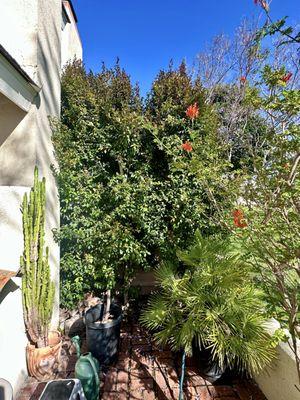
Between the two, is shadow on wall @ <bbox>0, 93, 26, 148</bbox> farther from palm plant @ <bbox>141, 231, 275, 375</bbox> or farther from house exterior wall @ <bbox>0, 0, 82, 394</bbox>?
palm plant @ <bbox>141, 231, 275, 375</bbox>

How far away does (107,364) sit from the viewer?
3859 millimetres

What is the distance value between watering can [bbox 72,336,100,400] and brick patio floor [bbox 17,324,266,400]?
1.56 feet

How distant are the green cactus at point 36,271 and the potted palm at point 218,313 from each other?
1.65 metres

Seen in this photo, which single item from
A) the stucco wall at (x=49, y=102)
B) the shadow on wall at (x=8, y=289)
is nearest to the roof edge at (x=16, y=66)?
the stucco wall at (x=49, y=102)

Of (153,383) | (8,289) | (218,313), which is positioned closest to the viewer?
(218,313)

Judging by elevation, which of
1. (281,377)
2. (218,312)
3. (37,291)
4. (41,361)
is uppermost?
(218,312)

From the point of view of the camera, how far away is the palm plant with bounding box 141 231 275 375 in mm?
2787

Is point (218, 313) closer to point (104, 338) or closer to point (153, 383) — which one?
point (153, 383)

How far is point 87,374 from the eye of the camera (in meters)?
2.86

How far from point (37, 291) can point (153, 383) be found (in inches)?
84.8

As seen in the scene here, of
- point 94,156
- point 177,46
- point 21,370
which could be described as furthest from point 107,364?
point 177,46

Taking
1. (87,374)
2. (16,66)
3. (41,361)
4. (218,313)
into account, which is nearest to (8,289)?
(41,361)

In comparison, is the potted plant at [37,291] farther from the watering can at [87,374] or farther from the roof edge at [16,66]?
the roof edge at [16,66]

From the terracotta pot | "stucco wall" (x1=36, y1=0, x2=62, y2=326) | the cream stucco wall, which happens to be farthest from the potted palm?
"stucco wall" (x1=36, y1=0, x2=62, y2=326)
